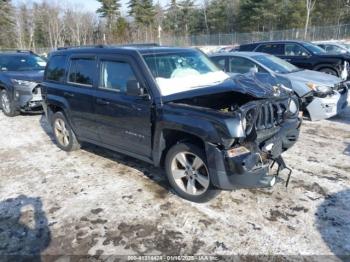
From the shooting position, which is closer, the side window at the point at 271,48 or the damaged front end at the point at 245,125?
the damaged front end at the point at 245,125

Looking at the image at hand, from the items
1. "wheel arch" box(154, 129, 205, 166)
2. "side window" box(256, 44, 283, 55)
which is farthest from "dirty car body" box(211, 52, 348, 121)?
"wheel arch" box(154, 129, 205, 166)

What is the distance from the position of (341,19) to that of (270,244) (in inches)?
2234

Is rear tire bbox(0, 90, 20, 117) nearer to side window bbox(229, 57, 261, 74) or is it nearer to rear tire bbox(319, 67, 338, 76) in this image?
side window bbox(229, 57, 261, 74)

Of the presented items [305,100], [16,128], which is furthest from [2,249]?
[305,100]

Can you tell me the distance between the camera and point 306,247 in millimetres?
3178

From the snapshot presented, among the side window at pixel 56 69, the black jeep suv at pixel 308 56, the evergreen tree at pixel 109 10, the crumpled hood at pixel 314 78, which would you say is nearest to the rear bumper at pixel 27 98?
the side window at pixel 56 69

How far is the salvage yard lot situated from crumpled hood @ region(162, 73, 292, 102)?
1.25 meters

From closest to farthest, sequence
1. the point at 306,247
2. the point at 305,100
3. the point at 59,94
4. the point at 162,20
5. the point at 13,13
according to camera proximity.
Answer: the point at 306,247
the point at 59,94
the point at 305,100
the point at 13,13
the point at 162,20

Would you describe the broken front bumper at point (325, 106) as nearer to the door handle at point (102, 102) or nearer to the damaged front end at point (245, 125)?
the damaged front end at point (245, 125)

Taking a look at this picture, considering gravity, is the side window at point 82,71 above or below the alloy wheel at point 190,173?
above

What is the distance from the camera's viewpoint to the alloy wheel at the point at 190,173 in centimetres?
392

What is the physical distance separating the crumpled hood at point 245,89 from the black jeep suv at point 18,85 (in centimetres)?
612

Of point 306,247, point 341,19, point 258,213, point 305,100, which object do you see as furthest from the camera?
point 341,19

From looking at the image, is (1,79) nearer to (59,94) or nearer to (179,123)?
(59,94)
